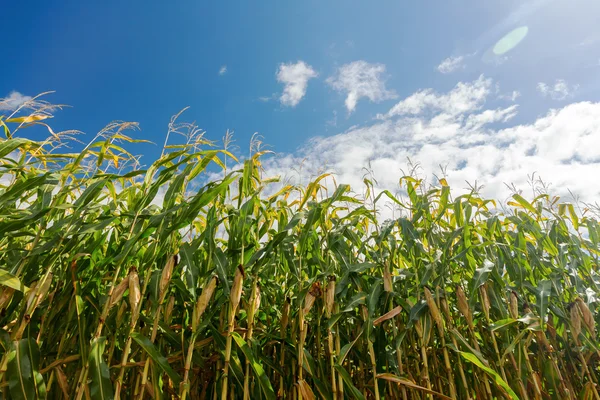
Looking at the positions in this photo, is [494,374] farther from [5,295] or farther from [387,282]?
[5,295]

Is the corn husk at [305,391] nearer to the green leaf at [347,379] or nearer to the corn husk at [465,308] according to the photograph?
the green leaf at [347,379]

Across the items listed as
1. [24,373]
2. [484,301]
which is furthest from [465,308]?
[24,373]

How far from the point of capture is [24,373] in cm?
133

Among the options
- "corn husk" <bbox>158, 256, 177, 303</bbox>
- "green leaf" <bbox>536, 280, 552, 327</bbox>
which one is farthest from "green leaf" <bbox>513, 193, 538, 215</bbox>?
"corn husk" <bbox>158, 256, 177, 303</bbox>

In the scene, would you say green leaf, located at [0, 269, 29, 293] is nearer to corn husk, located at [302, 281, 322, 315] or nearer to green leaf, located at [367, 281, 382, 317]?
corn husk, located at [302, 281, 322, 315]

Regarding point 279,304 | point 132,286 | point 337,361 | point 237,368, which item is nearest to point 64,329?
point 132,286

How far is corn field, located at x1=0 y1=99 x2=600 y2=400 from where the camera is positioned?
58.7 inches

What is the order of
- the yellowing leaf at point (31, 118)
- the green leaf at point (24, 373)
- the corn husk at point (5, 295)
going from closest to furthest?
the green leaf at point (24, 373)
the corn husk at point (5, 295)
the yellowing leaf at point (31, 118)

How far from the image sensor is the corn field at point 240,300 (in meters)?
1.49

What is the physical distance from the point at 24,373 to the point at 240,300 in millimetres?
910

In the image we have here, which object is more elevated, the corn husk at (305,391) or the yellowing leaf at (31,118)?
the yellowing leaf at (31,118)

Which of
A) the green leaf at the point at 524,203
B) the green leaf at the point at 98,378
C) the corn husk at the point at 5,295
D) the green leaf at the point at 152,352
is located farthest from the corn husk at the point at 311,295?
Answer: the green leaf at the point at 524,203

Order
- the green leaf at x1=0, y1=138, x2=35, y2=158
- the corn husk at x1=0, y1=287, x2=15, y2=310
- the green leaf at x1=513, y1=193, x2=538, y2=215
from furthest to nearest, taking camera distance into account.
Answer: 1. the green leaf at x1=513, y1=193, x2=538, y2=215
2. the green leaf at x1=0, y1=138, x2=35, y2=158
3. the corn husk at x1=0, y1=287, x2=15, y2=310

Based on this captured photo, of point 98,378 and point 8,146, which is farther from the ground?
point 8,146
